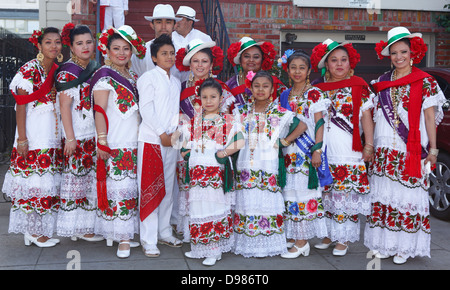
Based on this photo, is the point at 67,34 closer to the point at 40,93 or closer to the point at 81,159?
the point at 40,93

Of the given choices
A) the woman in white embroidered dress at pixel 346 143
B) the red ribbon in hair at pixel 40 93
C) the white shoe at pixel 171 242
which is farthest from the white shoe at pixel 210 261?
the red ribbon in hair at pixel 40 93

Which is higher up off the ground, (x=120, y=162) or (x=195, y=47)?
(x=195, y=47)

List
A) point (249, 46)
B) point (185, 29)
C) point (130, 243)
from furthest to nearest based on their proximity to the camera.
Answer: point (185, 29), point (249, 46), point (130, 243)

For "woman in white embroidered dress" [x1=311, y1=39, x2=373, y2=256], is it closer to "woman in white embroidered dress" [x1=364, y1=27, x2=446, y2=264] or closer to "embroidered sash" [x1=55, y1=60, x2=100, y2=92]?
"woman in white embroidered dress" [x1=364, y1=27, x2=446, y2=264]

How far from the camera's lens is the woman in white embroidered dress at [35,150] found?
4.03 meters

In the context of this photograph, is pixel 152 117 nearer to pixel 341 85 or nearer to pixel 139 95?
pixel 139 95

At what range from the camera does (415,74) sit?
12.5 feet

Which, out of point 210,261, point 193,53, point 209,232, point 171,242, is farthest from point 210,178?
point 193,53

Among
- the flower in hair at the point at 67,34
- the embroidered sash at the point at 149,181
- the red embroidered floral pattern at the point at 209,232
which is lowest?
the red embroidered floral pattern at the point at 209,232

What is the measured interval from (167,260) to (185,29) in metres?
2.77

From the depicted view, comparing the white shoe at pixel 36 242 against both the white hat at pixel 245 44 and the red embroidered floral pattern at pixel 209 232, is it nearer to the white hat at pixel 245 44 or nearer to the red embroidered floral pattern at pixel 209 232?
the red embroidered floral pattern at pixel 209 232

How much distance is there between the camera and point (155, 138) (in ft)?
12.8

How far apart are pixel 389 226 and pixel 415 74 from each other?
125cm

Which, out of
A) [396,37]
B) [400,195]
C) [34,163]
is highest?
[396,37]
